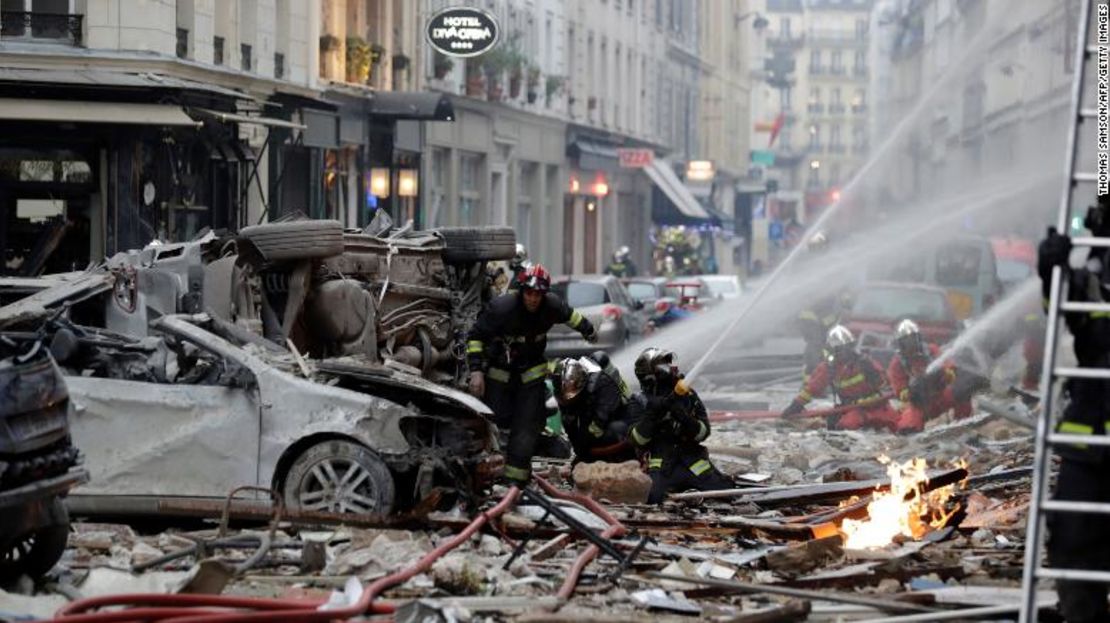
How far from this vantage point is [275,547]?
425 inches

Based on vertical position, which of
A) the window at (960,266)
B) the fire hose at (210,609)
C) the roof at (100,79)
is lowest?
the fire hose at (210,609)

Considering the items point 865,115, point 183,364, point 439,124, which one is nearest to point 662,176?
point 439,124

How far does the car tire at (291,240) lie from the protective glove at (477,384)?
81.1 inches

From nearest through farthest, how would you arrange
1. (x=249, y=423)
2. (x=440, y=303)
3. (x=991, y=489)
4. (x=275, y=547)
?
(x=275, y=547) < (x=249, y=423) < (x=991, y=489) < (x=440, y=303)

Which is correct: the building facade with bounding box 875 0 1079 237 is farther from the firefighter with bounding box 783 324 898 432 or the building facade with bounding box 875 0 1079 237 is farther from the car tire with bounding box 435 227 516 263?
the car tire with bounding box 435 227 516 263

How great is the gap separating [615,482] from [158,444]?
3.10m

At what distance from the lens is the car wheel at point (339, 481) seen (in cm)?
1152

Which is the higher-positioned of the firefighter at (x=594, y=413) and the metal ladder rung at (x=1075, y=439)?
the metal ladder rung at (x=1075, y=439)

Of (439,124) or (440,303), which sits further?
(439,124)

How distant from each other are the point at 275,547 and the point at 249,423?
101cm

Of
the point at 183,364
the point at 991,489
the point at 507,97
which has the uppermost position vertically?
the point at 507,97

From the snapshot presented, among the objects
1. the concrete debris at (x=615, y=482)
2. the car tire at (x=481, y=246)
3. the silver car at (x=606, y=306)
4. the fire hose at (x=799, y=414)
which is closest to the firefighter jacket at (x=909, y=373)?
the fire hose at (x=799, y=414)

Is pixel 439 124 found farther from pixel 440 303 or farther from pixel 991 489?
pixel 991 489

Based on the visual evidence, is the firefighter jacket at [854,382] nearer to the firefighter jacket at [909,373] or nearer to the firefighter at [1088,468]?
the firefighter jacket at [909,373]
